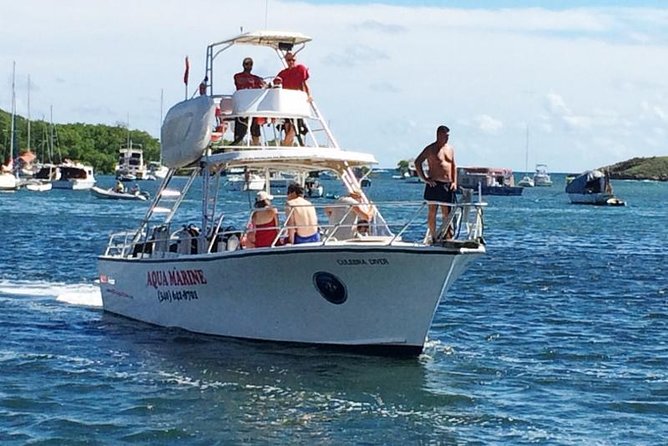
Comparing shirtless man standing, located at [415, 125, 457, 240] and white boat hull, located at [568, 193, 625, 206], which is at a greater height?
shirtless man standing, located at [415, 125, 457, 240]

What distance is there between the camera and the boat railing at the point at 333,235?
62.8 ft

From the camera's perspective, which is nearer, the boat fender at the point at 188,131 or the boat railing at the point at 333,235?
the boat railing at the point at 333,235

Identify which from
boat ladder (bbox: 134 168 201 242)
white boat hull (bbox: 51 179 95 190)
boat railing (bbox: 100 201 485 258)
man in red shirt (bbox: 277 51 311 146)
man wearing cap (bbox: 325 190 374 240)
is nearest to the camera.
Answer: boat railing (bbox: 100 201 485 258)

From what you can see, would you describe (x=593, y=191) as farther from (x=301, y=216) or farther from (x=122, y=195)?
(x=301, y=216)

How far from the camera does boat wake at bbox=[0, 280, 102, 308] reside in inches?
1131

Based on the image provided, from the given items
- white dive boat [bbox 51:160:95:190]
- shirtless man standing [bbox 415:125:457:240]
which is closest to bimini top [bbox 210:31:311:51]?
shirtless man standing [bbox 415:125:457:240]

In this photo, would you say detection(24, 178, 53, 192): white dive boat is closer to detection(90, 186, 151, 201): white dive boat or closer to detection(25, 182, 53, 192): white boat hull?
detection(25, 182, 53, 192): white boat hull

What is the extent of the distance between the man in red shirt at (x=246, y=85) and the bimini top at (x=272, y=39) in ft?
2.24

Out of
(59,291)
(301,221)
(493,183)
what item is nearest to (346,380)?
(301,221)

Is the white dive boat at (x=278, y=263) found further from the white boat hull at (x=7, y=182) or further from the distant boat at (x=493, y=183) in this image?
the distant boat at (x=493, y=183)

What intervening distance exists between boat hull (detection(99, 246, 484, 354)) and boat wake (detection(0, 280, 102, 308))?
23.0 ft

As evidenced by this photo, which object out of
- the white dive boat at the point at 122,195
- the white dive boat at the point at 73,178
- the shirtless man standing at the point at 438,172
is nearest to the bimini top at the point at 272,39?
the shirtless man standing at the point at 438,172

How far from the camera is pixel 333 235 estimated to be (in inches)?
854

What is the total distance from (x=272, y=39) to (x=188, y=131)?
2.55 m
